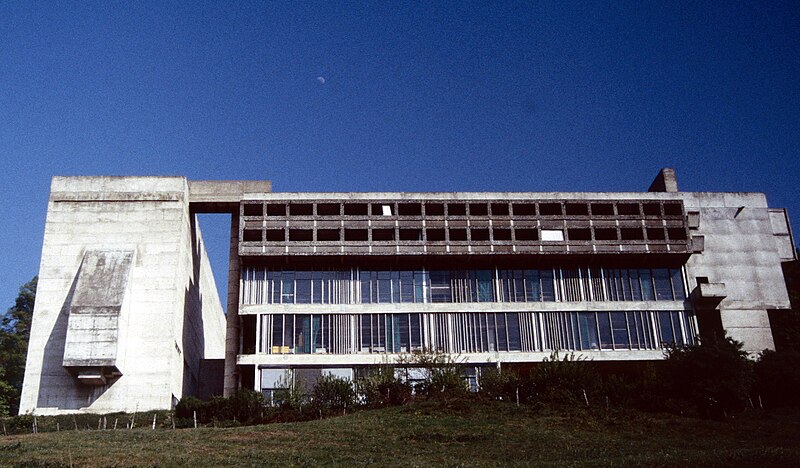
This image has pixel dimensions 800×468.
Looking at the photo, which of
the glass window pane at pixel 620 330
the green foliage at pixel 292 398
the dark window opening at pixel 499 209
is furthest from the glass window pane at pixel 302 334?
the glass window pane at pixel 620 330

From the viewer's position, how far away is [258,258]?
69.4 meters

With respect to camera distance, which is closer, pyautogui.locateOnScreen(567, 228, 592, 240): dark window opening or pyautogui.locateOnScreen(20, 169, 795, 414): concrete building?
pyautogui.locateOnScreen(20, 169, 795, 414): concrete building

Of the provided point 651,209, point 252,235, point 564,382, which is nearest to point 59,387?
point 252,235

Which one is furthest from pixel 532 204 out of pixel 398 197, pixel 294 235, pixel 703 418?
pixel 703 418

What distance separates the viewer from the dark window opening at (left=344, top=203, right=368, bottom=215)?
234ft

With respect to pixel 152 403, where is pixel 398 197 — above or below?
above

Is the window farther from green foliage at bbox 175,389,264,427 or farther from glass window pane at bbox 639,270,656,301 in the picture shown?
green foliage at bbox 175,389,264,427

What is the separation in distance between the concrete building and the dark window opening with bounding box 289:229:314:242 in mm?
108

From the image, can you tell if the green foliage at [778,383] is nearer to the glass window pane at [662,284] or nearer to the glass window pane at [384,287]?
the glass window pane at [662,284]

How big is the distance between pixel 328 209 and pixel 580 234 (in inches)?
783

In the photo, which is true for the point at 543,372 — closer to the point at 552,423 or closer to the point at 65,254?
the point at 552,423

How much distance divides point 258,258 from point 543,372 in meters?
25.4

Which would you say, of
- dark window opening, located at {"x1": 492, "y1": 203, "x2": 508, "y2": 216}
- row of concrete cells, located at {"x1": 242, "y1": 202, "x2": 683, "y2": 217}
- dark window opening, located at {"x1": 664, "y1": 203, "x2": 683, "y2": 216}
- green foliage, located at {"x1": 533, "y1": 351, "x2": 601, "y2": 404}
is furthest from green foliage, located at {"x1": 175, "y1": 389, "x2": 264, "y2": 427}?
dark window opening, located at {"x1": 664, "y1": 203, "x2": 683, "y2": 216}

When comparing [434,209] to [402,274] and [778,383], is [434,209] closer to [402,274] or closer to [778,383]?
[402,274]
